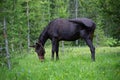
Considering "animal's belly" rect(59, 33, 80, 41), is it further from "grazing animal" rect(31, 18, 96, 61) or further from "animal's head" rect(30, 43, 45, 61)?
"animal's head" rect(30, 43, 45, 61)

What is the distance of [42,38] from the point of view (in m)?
17.0

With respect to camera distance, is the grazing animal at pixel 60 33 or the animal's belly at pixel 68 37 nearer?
the grazing animal at pixel 60 33

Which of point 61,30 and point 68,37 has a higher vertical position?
point 61,30

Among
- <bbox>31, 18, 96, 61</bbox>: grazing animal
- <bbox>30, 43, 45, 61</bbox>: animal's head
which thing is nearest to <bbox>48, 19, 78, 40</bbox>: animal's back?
<bbox>31, 18, 96, 61</bbox>: grazing animal

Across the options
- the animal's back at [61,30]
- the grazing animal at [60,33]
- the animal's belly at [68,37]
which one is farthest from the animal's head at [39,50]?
the animal's belly at [68,37]

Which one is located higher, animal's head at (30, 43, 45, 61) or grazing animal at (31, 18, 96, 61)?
grazing animal at (31, 18, 96, 61)

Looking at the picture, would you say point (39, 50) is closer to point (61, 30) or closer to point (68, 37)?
point (61, 30)

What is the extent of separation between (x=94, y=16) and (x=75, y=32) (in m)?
21.0

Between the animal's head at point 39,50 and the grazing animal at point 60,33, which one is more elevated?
the grazing animal at point 60,33

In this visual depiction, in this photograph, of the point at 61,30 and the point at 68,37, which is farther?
the point at 68,37

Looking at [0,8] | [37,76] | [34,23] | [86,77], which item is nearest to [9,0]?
[0,8]

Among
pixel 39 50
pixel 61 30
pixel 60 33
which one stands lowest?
pixel 39 50

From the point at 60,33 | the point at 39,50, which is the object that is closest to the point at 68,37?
the point at 60,33

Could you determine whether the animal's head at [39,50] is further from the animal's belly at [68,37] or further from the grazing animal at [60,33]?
the animal's belly at [68,37]
